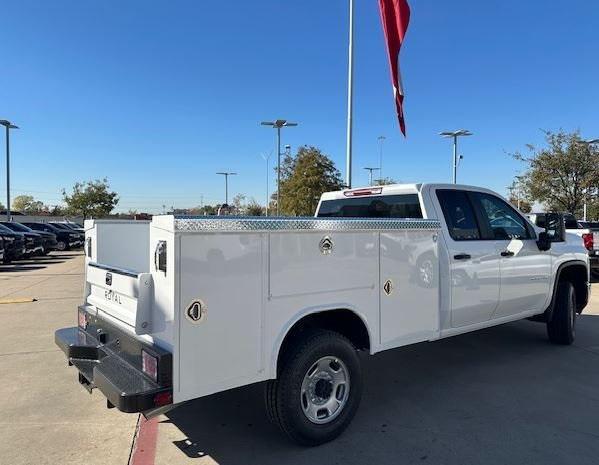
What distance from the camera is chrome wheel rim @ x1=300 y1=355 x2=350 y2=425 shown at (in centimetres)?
370

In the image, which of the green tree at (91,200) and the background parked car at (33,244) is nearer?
the background parked car at (33,244)

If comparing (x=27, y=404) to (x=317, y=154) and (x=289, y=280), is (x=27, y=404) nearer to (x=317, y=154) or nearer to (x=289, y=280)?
(x=289, y=280)

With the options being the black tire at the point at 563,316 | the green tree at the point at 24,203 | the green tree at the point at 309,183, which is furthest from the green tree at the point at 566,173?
the green tree at the point at 24,203

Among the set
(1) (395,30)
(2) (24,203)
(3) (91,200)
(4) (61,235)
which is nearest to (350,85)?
(1) (395,30)

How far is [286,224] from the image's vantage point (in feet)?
11.2

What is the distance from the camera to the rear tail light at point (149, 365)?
3.04 m

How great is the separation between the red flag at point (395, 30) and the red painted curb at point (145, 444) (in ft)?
28.2

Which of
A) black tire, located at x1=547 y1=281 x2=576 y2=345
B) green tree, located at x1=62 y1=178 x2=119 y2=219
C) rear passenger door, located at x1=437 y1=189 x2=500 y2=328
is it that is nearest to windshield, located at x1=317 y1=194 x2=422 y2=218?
rear passenger door, located at x1=437 y1=189 x2=500 y2=328

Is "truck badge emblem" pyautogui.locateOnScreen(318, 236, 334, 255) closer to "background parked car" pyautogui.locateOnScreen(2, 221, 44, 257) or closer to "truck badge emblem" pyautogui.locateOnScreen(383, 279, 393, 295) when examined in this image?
"truck badge emblem" pyautogui.locateOnScreen(383, 279, 393, 295)

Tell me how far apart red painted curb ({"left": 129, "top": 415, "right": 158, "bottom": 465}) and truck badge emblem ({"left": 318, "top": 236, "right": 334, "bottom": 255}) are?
6.30 feet

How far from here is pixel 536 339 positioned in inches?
277

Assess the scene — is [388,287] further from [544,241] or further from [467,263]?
[544,241]

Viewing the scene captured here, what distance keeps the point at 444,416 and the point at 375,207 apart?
2.21 meters

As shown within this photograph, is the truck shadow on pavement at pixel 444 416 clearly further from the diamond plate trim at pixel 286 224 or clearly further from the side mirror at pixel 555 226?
the diamond plate trim at pixel 286 224
